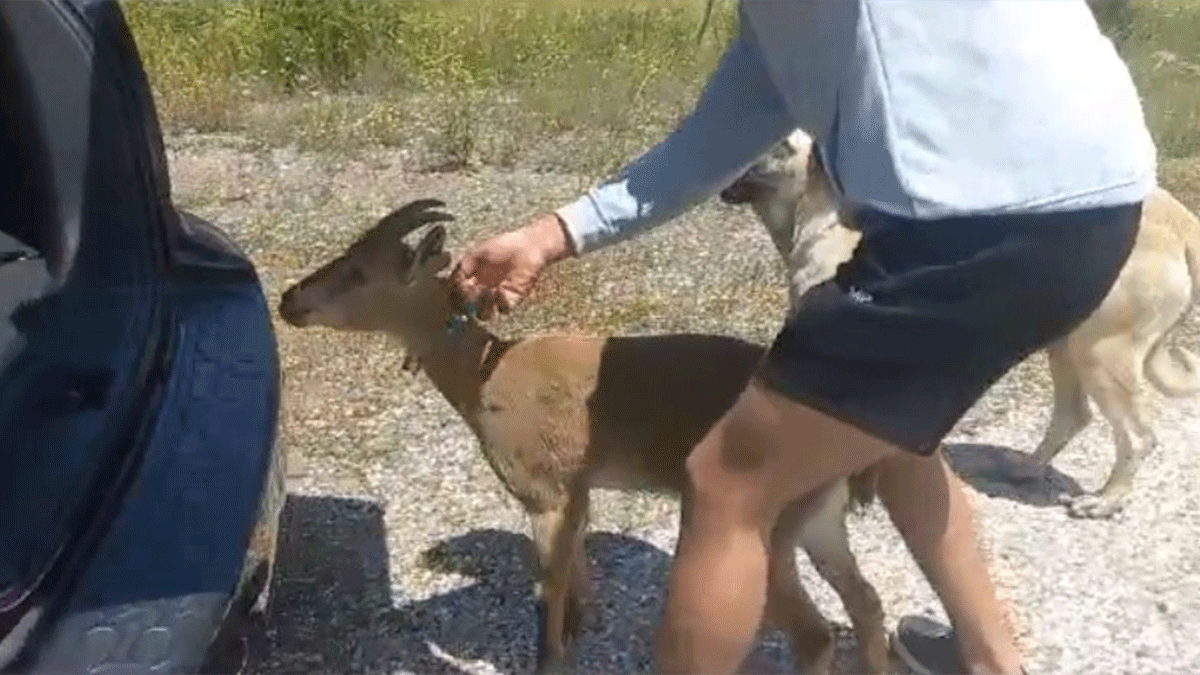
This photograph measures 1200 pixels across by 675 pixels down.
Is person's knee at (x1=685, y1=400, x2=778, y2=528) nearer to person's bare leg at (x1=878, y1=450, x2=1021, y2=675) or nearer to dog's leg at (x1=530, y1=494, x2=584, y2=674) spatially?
person's bare leg at (x1=878, y1=450, x2=1021, y2=675)

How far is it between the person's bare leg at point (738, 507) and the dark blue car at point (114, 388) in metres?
0.76

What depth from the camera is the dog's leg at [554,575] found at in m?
4.36

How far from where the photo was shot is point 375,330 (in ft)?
15.5

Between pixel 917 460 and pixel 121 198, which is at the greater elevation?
pixel 121 198

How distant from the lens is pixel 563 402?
4.45 metres

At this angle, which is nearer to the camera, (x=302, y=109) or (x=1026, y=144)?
(x=1026, y=144)

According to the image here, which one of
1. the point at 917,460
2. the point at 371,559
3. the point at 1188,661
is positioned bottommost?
the point at 1188,661

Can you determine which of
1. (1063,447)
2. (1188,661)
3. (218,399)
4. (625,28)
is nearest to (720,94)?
(218,399)

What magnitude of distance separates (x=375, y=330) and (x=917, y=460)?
5.08 feet

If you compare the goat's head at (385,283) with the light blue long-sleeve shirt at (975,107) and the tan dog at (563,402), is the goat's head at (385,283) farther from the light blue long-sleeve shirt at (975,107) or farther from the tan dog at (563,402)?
the light blue long-sleeve shirt at (975,107)

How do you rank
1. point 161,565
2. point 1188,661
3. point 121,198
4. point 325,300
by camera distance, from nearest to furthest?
point 161,565
point 121,198
point 1188,661
point 325,300

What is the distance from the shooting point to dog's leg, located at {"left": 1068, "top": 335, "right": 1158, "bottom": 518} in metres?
5.20

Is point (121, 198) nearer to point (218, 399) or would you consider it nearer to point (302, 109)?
point (218, 399)

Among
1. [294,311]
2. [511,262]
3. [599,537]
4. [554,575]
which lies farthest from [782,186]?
[511,262]
